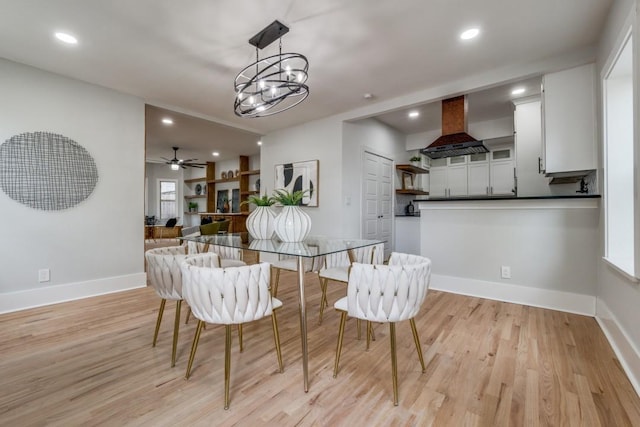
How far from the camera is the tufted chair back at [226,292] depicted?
1.36m

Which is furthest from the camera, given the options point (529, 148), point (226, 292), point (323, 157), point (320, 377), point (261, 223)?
point (323, 157)

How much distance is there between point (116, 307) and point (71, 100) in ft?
7.81

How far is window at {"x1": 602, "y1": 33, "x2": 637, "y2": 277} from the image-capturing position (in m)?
2.13

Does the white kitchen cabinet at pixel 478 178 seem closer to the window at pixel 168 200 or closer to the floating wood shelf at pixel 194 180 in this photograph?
the floating wood shelf at pixel 194 180

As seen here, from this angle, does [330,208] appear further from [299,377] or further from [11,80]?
[11,80]

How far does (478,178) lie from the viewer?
566 cm

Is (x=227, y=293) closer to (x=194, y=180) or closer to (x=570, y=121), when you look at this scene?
(x=570, y=121)

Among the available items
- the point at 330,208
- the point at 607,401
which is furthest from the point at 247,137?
the point at 607,401

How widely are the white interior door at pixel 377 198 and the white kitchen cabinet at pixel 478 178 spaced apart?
65.6 inches

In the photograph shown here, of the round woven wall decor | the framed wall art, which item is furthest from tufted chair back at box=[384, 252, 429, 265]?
the round woven wall decor

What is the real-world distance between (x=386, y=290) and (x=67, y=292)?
3.60 m

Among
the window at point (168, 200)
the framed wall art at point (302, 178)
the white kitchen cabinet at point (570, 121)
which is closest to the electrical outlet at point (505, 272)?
the white kitchen cabinet at point (570, 121)

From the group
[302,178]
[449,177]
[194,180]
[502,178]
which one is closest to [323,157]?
[302,178]

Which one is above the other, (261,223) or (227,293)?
(261,223)
